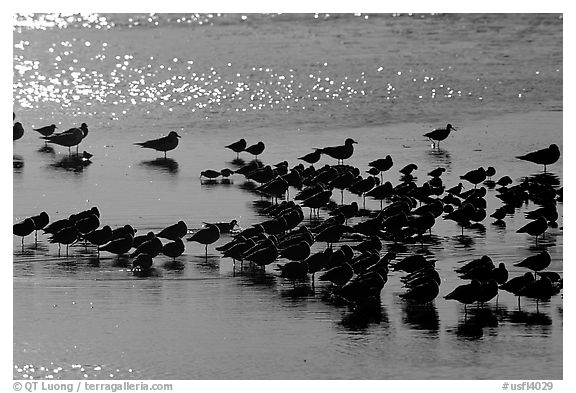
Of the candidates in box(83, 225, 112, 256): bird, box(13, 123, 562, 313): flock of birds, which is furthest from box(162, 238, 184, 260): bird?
box(83, 225, 112, 256): bird

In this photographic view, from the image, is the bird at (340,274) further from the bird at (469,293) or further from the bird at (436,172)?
the bird at (436,172)

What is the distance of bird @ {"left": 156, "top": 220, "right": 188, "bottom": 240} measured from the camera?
9070mm

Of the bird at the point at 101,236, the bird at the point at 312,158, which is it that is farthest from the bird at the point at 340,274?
the bird at the point at 312,158

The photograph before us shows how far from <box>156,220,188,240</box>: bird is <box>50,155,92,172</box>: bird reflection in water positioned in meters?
2.60

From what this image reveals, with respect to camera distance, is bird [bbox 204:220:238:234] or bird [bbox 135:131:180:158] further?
bird [bbox 135:131:180:158]

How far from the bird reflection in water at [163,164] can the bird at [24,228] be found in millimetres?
2400

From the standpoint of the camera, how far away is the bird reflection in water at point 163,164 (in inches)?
454

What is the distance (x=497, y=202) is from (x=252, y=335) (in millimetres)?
3657

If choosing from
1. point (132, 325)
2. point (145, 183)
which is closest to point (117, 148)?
point (145, 183)

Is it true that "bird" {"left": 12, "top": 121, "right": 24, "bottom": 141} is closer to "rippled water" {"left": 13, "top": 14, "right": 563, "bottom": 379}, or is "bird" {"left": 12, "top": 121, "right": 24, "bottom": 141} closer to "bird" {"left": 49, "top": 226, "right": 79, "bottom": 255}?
"rippled water" {"left": 13, "top": 14, "right": 563, "bottom": 379}

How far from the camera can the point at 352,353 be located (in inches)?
284

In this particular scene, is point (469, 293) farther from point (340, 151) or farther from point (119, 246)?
point (340, 151)

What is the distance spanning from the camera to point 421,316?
7.69m
